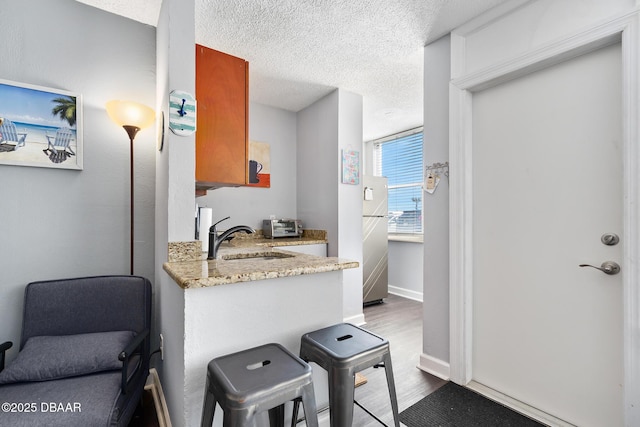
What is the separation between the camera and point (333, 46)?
7.72ft

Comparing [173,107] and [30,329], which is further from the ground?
[173,107]

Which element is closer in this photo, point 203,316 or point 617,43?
point 203,316

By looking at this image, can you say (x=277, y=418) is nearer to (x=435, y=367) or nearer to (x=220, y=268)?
(x=220, y=268)

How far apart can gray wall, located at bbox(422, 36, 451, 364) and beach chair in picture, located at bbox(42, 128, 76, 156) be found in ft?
8.36

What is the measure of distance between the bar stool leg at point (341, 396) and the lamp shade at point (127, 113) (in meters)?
1.96

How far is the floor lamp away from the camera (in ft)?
6.07

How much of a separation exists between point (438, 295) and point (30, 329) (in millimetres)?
→ 2617

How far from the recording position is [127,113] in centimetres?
187

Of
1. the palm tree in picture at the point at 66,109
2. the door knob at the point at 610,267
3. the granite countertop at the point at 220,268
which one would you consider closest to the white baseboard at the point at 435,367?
the door knob at the point at 610,267

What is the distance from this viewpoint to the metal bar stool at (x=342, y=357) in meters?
1.15

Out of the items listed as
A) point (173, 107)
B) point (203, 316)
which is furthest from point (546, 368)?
point (173, 107)

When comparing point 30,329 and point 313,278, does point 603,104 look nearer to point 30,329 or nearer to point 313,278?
point 313,278

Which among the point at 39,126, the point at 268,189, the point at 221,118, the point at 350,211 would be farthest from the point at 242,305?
the point at 268,189

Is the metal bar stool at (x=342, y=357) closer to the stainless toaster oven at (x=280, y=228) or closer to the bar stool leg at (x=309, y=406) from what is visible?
the bar stool leg at (x=309, y=406)
